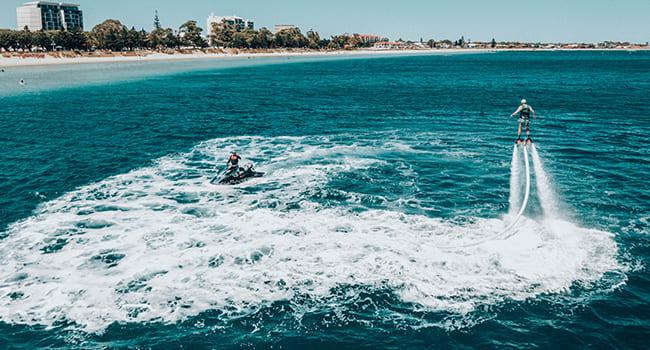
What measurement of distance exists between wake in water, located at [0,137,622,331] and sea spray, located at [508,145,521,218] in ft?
1.73

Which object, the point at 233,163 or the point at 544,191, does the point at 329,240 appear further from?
the point at 544,191

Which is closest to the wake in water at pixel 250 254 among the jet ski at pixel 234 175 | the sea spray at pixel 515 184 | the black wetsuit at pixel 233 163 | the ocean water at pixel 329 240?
the ocean water at pixel 329 240

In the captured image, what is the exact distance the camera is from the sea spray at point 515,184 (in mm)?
30938

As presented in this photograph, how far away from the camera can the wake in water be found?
20.5m

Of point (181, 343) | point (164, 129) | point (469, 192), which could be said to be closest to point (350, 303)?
point (181, 343)

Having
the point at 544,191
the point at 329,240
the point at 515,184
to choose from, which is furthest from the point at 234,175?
the point at 544,191

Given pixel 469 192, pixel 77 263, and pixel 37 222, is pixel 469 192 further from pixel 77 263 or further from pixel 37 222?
pixel 37 222

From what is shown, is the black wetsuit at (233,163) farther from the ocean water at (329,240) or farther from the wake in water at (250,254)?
the wake in water at (250,254)

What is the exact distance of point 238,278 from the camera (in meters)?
22.3

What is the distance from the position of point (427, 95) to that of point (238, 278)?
271 feet

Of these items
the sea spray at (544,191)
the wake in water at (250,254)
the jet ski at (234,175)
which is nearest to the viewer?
the wake in water at (250,254)

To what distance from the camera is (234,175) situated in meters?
36.9

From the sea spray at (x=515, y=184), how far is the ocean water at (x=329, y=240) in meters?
0.28

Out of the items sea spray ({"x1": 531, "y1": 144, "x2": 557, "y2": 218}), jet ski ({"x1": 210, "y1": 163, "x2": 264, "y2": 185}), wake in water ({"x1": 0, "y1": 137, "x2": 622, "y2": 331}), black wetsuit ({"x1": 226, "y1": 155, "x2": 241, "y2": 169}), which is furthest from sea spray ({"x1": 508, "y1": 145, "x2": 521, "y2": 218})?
black wetsuit ({"x1": 226, "y1": 155, "x2": 241, "y2": 169})
